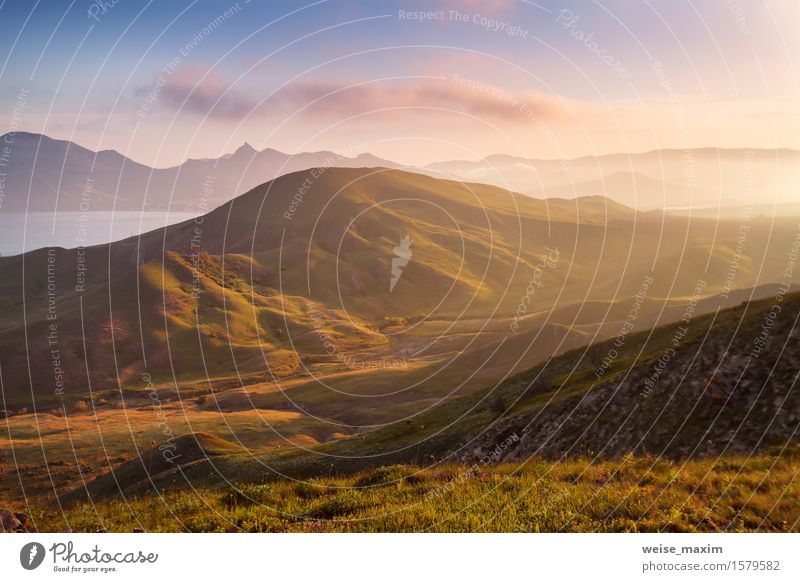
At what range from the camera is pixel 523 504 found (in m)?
14.4

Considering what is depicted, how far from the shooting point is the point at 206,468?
4578cm

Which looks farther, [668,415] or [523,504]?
[668,415]

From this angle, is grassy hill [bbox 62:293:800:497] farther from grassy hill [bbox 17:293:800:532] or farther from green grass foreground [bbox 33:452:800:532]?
green grass foreground [bbox 33:452:800:532]

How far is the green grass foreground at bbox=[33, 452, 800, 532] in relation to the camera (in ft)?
43.6

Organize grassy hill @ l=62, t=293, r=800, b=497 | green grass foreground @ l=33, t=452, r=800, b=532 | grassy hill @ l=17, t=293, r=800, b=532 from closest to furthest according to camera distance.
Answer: green grass foreground @ l=33, t=452, r=800, b=532, grassy hill @ l=17, t=293, r=800, b=532, grassy hill @ l=62, t=293, r=800, b=497

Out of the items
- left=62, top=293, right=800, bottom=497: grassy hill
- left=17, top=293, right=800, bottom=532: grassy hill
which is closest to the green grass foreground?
left=17, top=293, right=800, bottom=532: grassy hill

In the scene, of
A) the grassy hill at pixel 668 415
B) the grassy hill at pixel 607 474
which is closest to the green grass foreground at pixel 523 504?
the grassy hill at pixel 607 474

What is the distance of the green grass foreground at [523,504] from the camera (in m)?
13.3

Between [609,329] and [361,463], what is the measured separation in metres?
125

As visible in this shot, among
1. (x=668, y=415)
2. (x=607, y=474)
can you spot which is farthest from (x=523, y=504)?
(x=668, y=415)

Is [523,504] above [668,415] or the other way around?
above

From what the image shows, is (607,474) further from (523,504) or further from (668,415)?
(668,415)

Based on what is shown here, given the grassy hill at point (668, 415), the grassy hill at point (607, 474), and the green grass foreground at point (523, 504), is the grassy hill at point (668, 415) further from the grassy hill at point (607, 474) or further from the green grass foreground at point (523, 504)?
the green grass foreground at point (523, 504)
